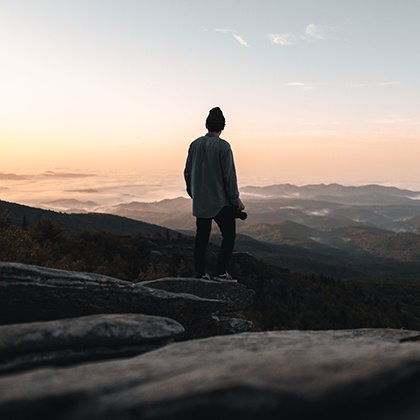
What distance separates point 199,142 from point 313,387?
676cm

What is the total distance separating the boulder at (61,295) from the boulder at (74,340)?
75.1 inches

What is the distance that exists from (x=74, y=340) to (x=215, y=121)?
19.5ft

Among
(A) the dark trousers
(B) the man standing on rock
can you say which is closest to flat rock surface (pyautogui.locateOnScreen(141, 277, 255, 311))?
(A) the dark trousers

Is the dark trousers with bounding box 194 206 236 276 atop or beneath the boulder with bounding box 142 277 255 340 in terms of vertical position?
atop

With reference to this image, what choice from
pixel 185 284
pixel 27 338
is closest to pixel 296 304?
pixel 185 284

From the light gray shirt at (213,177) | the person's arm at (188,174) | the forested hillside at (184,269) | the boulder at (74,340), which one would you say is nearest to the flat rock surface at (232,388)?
the boulder at (74,340)

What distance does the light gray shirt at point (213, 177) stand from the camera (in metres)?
8.97

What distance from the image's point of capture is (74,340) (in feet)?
16.9

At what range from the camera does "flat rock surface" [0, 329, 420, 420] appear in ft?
10.4

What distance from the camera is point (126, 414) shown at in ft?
10.4

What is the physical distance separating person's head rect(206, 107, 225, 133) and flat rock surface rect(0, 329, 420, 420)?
6187mm

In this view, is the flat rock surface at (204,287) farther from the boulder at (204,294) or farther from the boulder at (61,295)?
the boulder at (61,295)

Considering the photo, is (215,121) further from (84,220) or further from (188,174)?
(84,220)

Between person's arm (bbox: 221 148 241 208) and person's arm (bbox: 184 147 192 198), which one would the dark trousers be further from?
person's arm (bbox: 184 147 192 198)
